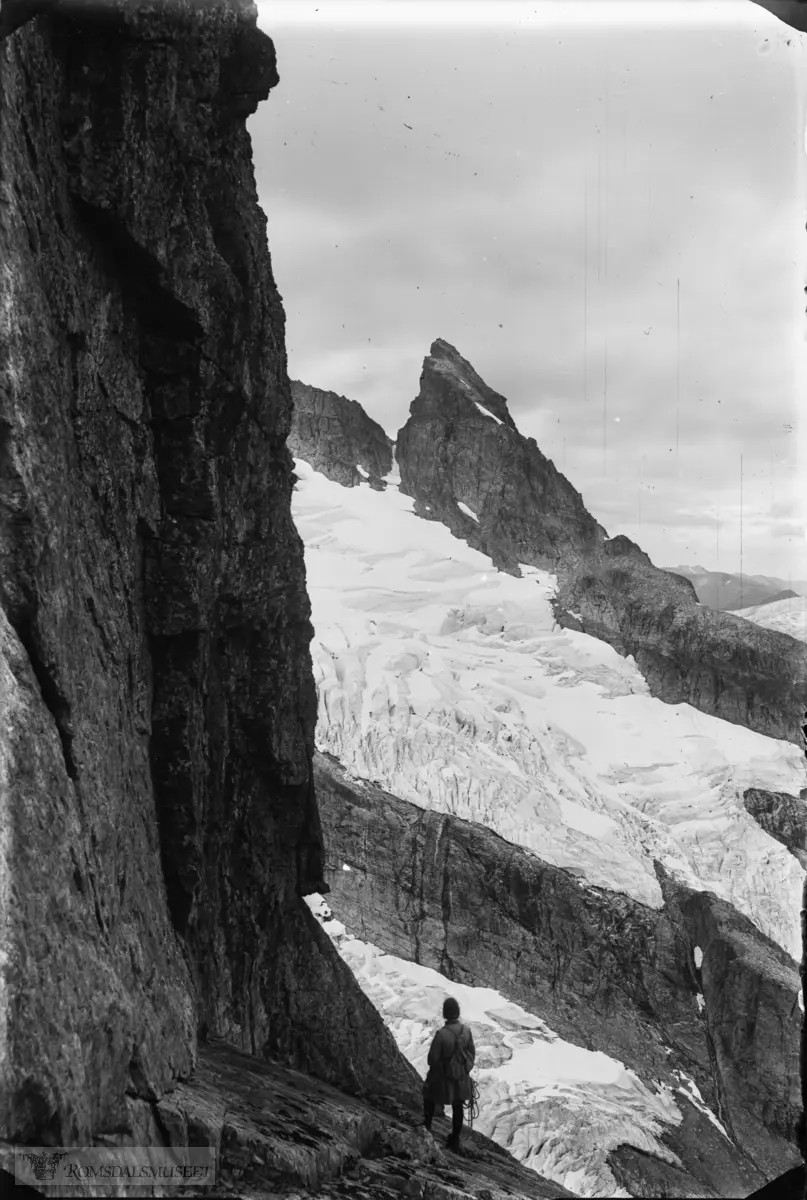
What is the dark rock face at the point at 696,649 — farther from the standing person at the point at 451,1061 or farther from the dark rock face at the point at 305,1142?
the standing person at the point at 451,1061

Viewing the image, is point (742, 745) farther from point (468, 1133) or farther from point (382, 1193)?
point (382, 1193)

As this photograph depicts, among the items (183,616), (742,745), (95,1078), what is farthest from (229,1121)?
(742,745)

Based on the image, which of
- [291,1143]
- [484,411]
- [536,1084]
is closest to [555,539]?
[484,411]

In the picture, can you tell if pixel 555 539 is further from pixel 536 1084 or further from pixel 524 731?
pixel 536 1084

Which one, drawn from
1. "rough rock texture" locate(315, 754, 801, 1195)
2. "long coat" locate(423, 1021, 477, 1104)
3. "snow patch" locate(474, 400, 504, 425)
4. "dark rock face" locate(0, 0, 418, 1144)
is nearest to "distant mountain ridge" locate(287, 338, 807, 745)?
"snow patch" locate(474, 400, 504, 425)

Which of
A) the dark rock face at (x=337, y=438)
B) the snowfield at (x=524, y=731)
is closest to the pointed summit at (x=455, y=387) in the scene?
the dark rock face at (x=337, y=438)

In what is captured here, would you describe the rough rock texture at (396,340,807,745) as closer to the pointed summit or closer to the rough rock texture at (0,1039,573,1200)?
the pointed summit
